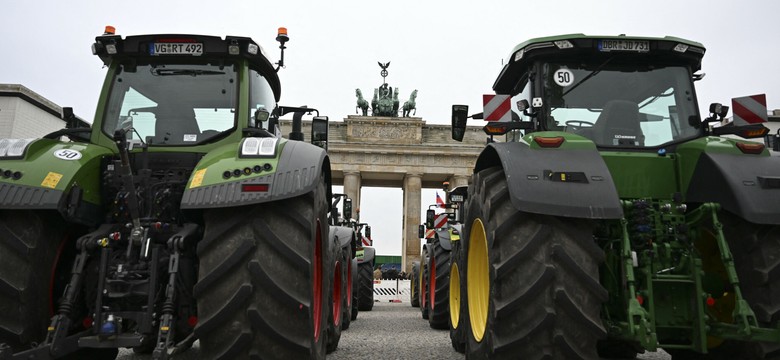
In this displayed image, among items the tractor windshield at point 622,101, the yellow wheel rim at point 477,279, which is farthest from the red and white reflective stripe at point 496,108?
the yellow wheel rim at point 477,279

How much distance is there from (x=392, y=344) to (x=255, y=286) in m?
4.30

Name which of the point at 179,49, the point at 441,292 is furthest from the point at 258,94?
the point at 441,292

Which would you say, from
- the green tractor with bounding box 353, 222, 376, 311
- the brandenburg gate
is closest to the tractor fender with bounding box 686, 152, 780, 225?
the green tractor with bounding box 353, 222, 376, 311

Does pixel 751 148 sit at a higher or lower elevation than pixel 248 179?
higher

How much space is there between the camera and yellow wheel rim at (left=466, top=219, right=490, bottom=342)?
161 inches

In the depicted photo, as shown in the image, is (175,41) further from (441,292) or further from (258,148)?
(441,292)

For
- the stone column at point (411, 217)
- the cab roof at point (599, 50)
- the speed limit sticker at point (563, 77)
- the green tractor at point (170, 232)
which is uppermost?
the cab roof at point (599, 50)

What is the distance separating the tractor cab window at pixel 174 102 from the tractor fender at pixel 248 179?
0.86 metres

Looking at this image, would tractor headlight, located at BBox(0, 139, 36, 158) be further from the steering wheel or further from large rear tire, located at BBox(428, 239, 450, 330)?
large rear tire, located at BBox(428, 239, 450, 330)

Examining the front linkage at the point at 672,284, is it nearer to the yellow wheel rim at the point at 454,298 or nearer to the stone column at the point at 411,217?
the yellow wheel rim at the point at 454,298

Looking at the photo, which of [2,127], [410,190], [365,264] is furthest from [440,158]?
[365,264]

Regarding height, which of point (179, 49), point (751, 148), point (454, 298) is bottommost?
point (454, 298)

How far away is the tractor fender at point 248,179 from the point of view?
2.87 m

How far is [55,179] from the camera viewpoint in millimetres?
3232
